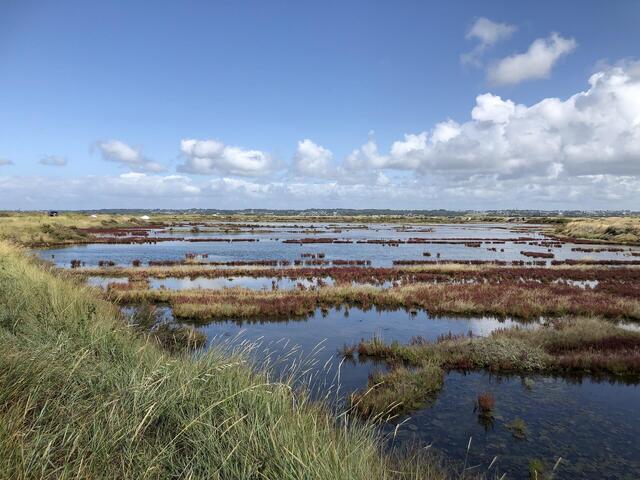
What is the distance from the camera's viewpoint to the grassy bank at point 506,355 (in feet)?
45.0

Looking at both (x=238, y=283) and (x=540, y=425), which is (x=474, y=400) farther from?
(x=238, y=283)

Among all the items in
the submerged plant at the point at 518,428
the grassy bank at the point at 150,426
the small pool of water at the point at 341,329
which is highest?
the grassy bank at the point at 150,426

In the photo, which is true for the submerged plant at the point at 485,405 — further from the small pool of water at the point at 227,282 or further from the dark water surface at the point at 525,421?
the small pool of water at the point at 227,282

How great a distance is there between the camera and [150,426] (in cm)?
587

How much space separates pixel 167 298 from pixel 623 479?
23.7 meters

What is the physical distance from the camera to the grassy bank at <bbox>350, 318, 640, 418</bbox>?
45.0ft

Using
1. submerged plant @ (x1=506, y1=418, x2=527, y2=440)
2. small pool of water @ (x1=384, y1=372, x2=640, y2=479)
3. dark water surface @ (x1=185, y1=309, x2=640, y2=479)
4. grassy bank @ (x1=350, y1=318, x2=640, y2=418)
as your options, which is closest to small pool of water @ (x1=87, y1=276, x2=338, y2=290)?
dark water surface @ (x1=185, y1=309, x2=640, y2=479)

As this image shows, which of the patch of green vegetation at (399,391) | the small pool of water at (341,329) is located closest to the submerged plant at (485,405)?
the patch of green vegetation at (399,391)

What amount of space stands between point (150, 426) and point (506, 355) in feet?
44.3

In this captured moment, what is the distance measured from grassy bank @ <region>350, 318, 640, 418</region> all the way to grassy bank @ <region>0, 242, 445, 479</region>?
21.2 ft

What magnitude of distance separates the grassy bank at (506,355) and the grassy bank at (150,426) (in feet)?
21.2

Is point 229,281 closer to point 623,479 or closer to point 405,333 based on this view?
point 405,333

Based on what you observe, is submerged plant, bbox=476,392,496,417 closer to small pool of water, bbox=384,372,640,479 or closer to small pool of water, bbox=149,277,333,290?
small pool of water, bbox=384,372,640,479

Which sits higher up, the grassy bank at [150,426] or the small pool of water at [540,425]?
the grassy bank at [150,426]
